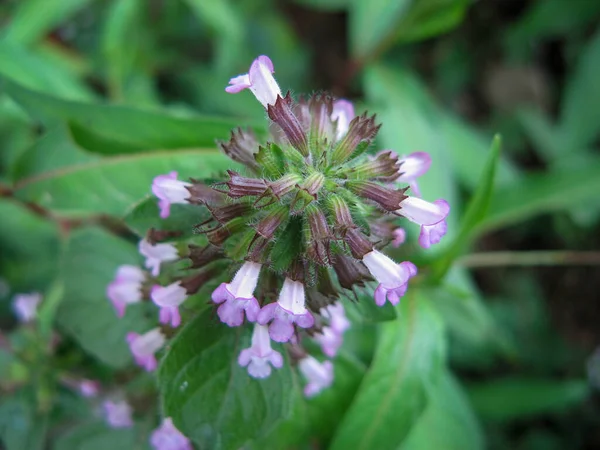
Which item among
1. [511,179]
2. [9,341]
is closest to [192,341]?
[9,341]

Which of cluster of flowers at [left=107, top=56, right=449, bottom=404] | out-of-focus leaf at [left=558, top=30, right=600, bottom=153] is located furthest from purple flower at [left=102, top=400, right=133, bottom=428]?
out-of-focus leaf at [left=558, top=30, right=600, bottom=153]

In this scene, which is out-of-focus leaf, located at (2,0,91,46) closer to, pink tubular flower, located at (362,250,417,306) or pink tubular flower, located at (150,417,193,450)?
pink tubular flower, located at (150,417,193,450)

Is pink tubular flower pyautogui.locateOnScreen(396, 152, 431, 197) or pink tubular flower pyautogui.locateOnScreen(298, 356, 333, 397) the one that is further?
pink tubular flower pyautogui.locateOnScreen(298, 356, 333, 397)

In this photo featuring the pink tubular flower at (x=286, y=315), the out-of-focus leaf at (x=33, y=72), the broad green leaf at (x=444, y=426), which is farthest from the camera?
the broad green leaf at (x=444, y=426)

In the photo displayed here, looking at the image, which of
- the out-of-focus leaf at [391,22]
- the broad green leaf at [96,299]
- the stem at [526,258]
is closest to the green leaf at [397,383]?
the broad green leaf at [96,299]

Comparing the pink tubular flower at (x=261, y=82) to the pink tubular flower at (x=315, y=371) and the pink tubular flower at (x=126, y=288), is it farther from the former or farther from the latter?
the pink tubular flower at (x=315, y=371)

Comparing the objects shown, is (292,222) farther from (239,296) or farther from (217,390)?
(217,390)

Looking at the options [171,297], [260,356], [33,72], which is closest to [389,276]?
[260,356]
